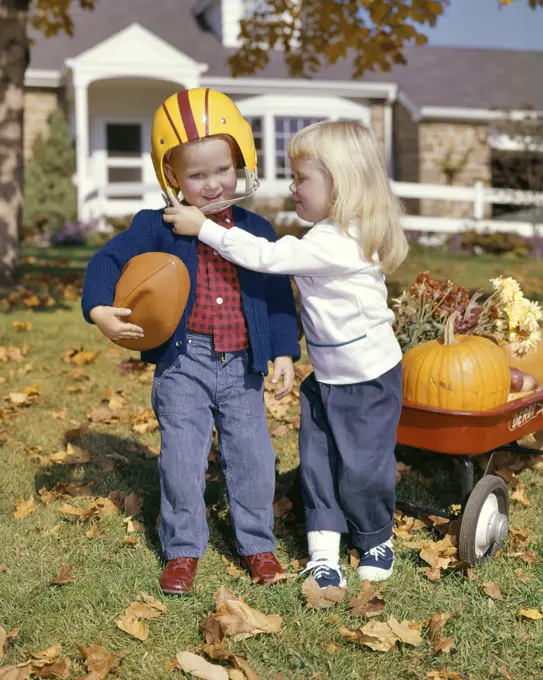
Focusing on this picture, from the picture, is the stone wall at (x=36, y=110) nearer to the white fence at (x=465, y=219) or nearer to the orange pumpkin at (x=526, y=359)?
the white fence at (x=465, y=219)

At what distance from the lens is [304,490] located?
3553 mm

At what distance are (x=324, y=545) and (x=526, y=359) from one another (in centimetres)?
149

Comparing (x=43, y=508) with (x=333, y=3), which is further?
(x=333, y=3)

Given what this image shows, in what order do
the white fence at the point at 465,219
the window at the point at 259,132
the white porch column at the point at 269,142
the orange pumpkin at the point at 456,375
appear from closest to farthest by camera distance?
the orange pumpkin at the point at 456,375 < the white fence at the point at 465,219 < the white porch column at the point at 269,142 < the window at the point at 259,132

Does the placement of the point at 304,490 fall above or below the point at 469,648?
above

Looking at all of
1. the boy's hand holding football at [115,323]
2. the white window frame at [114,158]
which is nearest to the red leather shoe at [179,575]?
the boy's hand holding football at [115,323]

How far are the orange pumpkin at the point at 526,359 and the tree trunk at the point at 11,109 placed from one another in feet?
22.9

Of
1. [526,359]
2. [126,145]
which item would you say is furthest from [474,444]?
[126,145]

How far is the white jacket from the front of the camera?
322 centimetres

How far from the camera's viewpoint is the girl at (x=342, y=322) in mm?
3238

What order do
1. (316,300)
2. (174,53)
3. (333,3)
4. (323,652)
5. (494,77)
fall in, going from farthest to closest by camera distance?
(494,77) < (174,53) < (333,3) < (316,300) < (323,652)

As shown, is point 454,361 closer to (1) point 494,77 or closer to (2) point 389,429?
(2) point 389,429

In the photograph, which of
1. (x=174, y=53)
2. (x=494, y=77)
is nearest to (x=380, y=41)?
(x=174, y=53)

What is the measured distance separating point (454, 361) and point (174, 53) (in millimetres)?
18353
